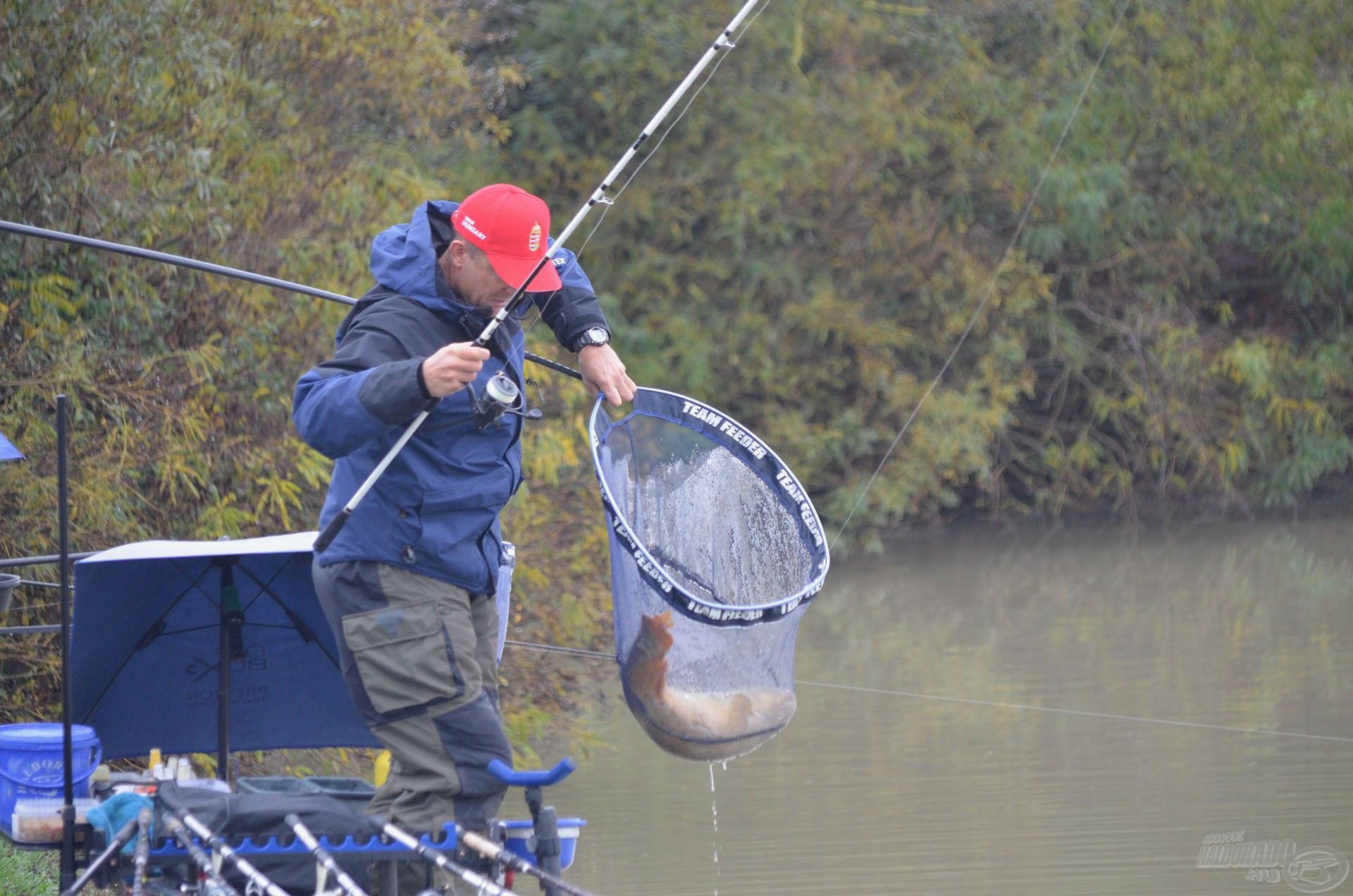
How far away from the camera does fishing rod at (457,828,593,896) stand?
2.59 m

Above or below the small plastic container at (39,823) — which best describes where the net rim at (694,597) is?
above

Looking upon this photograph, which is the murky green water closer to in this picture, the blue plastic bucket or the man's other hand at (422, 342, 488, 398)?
the blue plastic bucket

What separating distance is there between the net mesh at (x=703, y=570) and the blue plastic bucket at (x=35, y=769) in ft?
3.55

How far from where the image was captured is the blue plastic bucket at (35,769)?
316cm

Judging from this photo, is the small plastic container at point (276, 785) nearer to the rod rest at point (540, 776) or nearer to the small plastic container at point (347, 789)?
the small plastic container at point (347, 789)

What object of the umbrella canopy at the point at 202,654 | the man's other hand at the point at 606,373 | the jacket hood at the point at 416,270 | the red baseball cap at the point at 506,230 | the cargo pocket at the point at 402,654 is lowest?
the umbrella canopy at the point at 202,654

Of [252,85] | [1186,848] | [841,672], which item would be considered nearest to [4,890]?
[1186,848]

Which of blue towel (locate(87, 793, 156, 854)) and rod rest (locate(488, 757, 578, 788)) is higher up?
rod rest (locate(488, 757, 578, 788))

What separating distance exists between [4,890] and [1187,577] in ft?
27.2

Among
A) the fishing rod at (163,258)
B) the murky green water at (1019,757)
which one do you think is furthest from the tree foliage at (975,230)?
the fishing rod at (163,258)

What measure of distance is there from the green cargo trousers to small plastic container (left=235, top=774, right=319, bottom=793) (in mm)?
674

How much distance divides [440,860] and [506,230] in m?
1.13

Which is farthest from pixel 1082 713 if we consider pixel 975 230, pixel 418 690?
pixel 975 230

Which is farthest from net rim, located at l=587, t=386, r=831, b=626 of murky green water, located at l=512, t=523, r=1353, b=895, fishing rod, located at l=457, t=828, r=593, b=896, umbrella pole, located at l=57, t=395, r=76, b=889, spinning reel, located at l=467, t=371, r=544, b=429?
murky green water, located at l=512, t=523, r=1353, b=895
